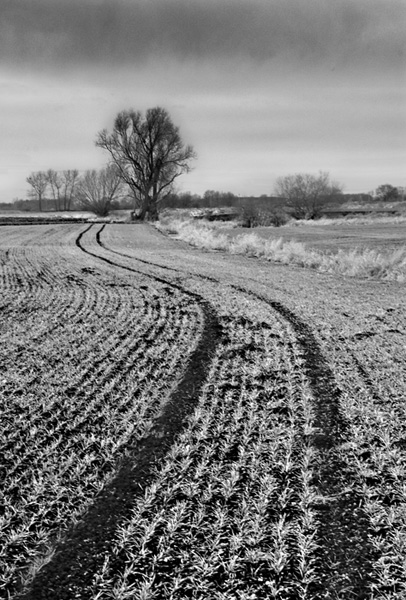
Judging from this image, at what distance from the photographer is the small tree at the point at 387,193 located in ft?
311

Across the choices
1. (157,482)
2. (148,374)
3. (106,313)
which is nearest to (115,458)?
(157,482)

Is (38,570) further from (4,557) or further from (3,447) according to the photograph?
(3,447)

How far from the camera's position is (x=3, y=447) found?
2936mm

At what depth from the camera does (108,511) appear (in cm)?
237

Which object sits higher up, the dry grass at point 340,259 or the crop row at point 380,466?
the dry grass at point 340,259

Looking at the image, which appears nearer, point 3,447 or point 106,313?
point 3,447

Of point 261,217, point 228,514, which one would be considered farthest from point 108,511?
point 261,217

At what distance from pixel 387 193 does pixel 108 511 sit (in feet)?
345

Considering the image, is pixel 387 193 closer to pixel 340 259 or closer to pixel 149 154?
pixel 149 154

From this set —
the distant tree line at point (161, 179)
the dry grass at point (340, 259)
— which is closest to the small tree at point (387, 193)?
the distant tree line at point (161, 179)

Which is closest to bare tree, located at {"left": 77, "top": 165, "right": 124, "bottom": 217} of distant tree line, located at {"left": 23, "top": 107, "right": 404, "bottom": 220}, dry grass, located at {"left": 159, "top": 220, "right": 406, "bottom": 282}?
distant tree line, located at {"left": 23, "top": 107, "right": 404, "bottom": 220}

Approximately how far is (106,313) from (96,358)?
2.05 meters

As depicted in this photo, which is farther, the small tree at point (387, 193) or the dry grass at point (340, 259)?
the small tree at point (387, 193)

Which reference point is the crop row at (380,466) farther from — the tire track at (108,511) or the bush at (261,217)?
the bush at (261,217)
